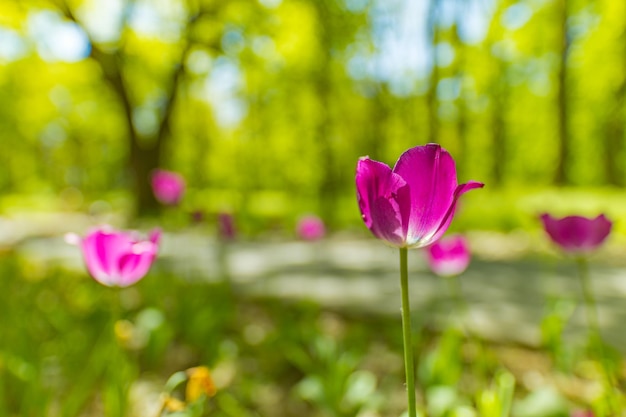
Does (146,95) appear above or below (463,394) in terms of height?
above

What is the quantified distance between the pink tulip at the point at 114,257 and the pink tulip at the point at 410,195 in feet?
2.68

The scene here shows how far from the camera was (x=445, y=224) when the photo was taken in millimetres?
940

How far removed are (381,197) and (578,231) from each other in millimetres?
1243

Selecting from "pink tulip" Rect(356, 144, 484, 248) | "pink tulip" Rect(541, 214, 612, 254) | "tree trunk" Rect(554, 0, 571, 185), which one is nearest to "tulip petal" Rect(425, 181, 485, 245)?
"pink tulip" Rect(356, 144, 484, 248)

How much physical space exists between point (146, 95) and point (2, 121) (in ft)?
35.4

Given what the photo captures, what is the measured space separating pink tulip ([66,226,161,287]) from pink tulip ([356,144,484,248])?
82cm

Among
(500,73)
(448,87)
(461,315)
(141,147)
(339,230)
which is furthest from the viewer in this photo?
(500,73)

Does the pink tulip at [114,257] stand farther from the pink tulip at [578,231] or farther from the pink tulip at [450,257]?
the pink tulip at [578,231]

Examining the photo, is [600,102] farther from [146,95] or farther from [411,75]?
[146,95]

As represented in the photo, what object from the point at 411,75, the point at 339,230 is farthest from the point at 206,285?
the point at 411,75

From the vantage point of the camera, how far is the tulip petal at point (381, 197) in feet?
3.01

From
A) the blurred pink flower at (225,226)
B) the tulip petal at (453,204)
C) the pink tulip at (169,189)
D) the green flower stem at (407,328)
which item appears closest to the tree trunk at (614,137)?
the blurred pink flower at (225,226)

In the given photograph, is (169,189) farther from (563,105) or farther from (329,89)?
(563,105)

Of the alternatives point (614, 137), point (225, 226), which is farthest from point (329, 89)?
point (614, 137)
